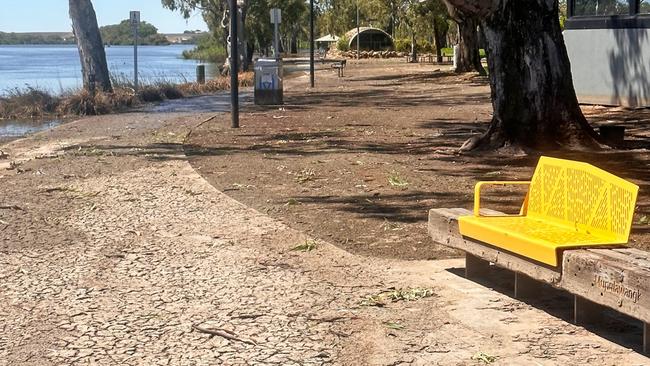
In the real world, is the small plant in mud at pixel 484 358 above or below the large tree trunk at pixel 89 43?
below

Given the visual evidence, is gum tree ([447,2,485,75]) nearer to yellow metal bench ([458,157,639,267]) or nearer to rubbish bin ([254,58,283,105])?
rubbish bin ([254,58,283,105])

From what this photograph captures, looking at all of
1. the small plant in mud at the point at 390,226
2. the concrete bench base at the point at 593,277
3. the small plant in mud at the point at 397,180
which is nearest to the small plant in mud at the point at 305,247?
the small plant in mud at the point at 390,226

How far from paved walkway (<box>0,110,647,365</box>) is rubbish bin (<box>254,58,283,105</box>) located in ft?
49.9

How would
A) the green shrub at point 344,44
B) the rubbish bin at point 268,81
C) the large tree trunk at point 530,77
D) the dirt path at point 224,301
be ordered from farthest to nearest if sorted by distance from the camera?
the green shrub at point 344,44 → the rubbish bin at point 268,81 → the large tree trunk at point 530,77 → the dirt path at point 224,301

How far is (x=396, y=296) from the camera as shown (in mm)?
6531

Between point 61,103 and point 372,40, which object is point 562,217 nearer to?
point 61,103

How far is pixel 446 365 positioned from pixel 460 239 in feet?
6.19

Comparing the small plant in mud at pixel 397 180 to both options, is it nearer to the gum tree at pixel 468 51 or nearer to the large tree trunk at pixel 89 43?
the large tree trunk at pixel 89 43

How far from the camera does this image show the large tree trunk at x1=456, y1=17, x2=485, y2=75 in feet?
135

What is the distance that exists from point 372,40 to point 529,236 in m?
97.7

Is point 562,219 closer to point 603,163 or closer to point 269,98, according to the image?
point 603,163

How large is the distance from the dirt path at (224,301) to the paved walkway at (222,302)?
1cm

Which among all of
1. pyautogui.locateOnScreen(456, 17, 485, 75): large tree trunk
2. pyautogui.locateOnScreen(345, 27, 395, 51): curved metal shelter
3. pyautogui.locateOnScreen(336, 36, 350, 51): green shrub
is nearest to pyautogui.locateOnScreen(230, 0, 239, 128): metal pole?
pyautogui.locateOnScreen(456, 17, 485, 75): large tree trunk

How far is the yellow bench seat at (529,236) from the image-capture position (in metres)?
5.76
